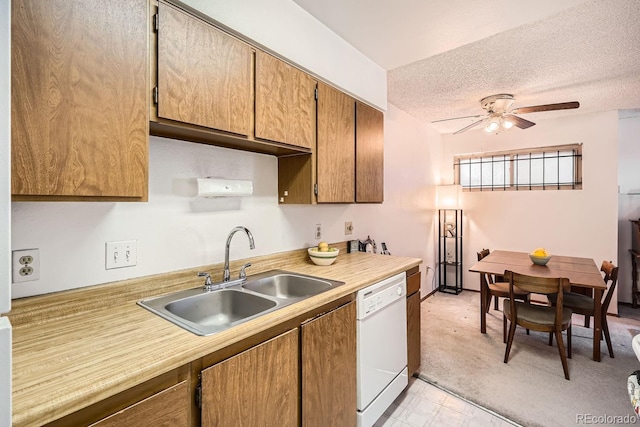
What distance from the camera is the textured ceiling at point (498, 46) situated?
Answer: 1694 millimetres

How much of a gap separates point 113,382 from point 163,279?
72cm

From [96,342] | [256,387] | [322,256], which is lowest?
[256,387]

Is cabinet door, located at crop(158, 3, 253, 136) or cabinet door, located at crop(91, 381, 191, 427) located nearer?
cabinet door, located at crop(91, 381, 191, 427)

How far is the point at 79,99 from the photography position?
3.12ft

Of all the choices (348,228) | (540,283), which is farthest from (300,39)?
(540,283)

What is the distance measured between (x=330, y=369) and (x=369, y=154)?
1533mm

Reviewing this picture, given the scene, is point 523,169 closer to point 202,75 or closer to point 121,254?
point 202,75

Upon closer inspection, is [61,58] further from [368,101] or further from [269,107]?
[368,101]

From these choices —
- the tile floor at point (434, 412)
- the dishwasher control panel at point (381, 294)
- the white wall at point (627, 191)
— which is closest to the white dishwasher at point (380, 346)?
the dishwasher control panel at point (381, 294)

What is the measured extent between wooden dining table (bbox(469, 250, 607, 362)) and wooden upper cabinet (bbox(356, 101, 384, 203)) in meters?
1.26

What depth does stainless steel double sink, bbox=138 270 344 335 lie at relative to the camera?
4.13 feet

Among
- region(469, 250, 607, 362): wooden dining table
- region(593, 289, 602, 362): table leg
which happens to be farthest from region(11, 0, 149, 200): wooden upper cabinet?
region(593, 289, 602, 362): table leg

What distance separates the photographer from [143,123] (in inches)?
43.3

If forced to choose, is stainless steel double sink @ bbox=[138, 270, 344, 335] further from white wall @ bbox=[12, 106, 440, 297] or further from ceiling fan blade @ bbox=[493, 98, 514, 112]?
ceiling fan blade @ bbox=[493, 98, 514, 112]
